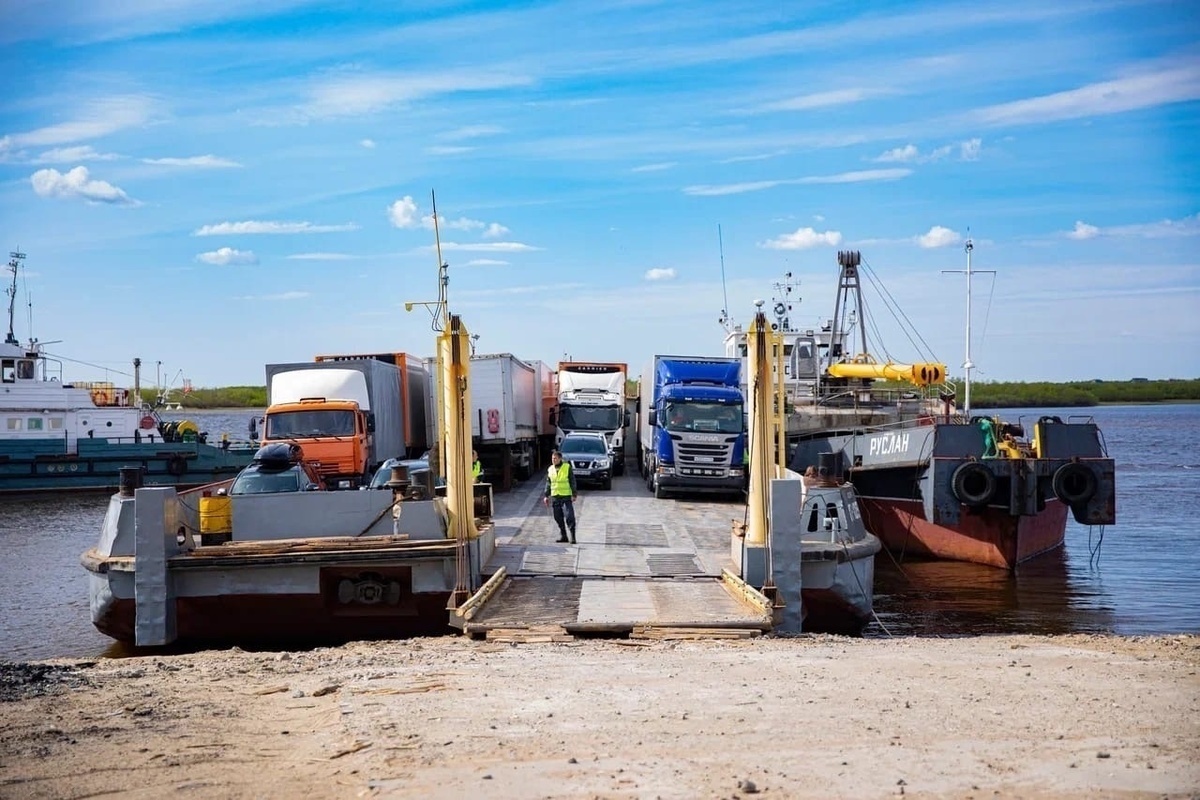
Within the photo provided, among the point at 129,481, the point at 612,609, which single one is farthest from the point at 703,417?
the point at 129,481

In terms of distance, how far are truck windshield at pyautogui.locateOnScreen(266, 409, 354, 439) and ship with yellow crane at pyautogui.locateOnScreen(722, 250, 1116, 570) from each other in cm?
1025

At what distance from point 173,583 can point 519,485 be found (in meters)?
16.9

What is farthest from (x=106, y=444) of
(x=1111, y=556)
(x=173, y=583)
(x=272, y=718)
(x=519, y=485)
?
(x=272, y=718)

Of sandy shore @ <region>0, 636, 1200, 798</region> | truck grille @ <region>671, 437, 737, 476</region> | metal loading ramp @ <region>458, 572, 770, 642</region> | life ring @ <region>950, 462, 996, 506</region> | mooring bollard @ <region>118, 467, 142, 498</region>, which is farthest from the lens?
truck grille @ <region>671, 437, 737, 476</region>

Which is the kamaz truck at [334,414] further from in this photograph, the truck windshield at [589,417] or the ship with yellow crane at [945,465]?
the ship with yellow crane at [945,465]

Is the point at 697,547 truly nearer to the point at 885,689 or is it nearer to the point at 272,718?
the point at 885,689

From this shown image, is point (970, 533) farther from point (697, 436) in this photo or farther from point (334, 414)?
point (334, 414)

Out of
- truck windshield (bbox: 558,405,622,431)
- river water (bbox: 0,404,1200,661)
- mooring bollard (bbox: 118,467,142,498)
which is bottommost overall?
river water (bbox: 0,404,1200,661)

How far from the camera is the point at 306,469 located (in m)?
19.7

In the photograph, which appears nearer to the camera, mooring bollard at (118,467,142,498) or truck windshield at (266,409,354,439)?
mooring bollard at (118,467,142,498)

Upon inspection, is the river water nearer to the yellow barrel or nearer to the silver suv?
the yellow barrel

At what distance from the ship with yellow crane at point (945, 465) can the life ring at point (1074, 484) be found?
20 millimetres

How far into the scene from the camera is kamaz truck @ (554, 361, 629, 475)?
1247 inches

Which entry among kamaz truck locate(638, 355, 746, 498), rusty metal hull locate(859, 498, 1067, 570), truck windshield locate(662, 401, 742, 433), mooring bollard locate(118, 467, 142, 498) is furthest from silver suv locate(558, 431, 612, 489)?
mooring bollard locate(118, 467, 142, 498)
